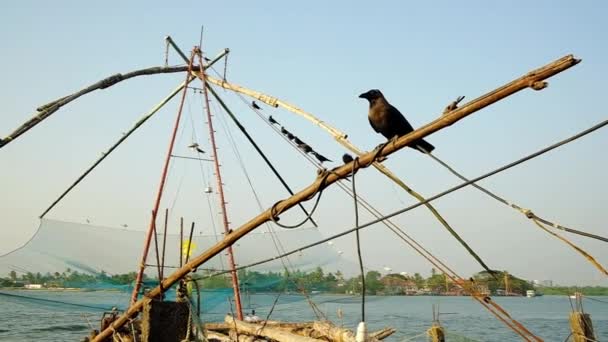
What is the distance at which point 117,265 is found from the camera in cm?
1531

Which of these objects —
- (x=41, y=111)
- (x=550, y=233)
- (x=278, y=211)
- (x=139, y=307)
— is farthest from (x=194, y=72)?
(x=550, y=233)

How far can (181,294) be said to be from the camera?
6.49m

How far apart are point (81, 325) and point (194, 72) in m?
23.4

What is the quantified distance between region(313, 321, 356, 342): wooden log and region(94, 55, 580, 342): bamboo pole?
3.59 metres

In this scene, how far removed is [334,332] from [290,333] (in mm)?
864

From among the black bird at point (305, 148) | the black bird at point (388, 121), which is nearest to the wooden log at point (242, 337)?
the black bird at point (305, 148)

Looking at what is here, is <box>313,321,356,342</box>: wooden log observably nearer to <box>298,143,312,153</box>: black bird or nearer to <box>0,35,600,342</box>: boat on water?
<box>0,35,600,342</box>: boat on water

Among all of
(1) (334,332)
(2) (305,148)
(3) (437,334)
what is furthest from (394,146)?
(3) (437,334)

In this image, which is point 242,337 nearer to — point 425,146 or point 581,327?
point 581,327

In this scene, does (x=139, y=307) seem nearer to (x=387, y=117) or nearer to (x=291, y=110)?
(x=291, y=110)

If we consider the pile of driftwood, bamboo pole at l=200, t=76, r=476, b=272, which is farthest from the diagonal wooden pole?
the pile of driftwood

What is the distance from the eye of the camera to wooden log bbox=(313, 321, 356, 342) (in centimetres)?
929

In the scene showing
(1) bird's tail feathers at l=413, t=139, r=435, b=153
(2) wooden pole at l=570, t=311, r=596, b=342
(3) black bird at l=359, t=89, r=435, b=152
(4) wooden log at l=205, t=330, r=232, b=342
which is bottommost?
(4) wooden log at l=205, t=330, r=232, b=342

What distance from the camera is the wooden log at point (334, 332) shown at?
30.5 ft
